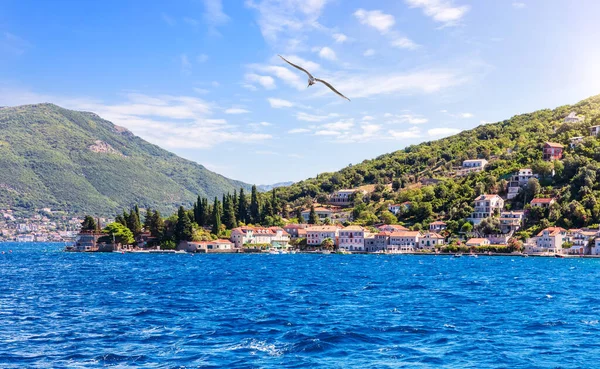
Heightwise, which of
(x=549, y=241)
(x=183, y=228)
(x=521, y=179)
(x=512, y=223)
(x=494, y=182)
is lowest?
(x=549, y=241)

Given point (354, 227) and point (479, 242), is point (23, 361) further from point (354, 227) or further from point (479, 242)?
point (354, 227)

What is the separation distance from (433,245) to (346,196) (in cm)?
6217

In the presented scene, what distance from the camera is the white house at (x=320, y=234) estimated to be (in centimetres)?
13350

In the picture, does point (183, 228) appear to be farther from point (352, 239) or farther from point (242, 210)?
point (352, 239)

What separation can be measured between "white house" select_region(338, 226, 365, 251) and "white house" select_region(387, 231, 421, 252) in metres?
6.86

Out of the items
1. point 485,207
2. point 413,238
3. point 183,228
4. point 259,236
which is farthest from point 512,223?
point 183,228

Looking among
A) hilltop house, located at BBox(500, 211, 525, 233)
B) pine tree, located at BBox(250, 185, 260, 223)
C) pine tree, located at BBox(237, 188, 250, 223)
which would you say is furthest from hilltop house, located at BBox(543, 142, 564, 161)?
pine tree, located at BBox(237, 188, 250, 223)

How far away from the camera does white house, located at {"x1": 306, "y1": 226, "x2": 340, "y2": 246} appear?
13350cm

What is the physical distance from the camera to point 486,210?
129m

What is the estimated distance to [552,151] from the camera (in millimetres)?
147875

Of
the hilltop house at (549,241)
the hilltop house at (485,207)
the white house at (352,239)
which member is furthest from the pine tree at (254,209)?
the hilltop house at (549,241)

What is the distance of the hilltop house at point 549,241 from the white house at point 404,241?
72.7 feet

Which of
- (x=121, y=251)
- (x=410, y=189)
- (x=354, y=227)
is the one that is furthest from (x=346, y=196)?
(x=121, y=251)

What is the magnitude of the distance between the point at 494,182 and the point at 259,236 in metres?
57.8
